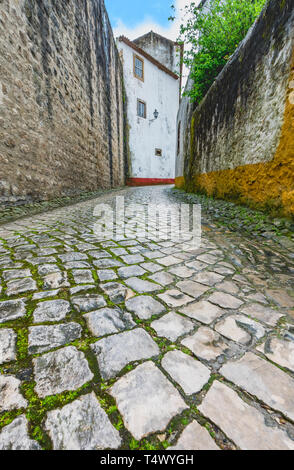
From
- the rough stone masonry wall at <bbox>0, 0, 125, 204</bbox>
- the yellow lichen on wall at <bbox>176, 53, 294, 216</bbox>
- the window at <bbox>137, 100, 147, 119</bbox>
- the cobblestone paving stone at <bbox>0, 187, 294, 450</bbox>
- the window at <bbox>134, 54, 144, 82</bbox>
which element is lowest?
the cobblestone paving stone at <bbox>0, 187, 294, 450</bbox>

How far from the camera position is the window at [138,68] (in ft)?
49.5

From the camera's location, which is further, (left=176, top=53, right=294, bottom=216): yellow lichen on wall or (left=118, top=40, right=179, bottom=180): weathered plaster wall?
(left=118, top=40, right=179, bottom=180): weathered plaster wall

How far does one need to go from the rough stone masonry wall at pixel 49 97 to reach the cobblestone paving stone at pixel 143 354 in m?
2.75

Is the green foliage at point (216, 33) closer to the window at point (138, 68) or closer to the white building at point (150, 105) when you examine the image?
the white building at point (150, 105)

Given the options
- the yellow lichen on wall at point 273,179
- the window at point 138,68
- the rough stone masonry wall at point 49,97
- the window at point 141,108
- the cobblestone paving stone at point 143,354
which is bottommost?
the cobblestone paving stone at point 143,354

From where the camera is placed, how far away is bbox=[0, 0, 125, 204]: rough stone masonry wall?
3562 mm

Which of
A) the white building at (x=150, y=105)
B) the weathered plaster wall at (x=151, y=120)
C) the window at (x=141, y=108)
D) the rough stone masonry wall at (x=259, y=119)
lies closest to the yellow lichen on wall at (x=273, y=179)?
the rough stone masonry wall at (x=259, y=119)

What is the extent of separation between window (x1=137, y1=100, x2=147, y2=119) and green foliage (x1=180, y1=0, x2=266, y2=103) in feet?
33.6

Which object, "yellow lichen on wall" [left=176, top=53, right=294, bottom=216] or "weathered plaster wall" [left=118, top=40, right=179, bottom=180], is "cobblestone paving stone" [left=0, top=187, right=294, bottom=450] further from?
"weathered plaster wall" [left=118, top=40, right=179, bottom=180]

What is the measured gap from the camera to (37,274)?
175 cm

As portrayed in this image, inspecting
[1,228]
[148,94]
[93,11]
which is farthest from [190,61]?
[148,94]

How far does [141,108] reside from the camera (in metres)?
16.2

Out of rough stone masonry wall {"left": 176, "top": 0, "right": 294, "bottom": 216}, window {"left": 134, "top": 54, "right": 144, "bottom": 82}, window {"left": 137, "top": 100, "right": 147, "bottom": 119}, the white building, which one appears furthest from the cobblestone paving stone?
window {"left": 134, "top": 54, "right": 144, "bottom": 82}
